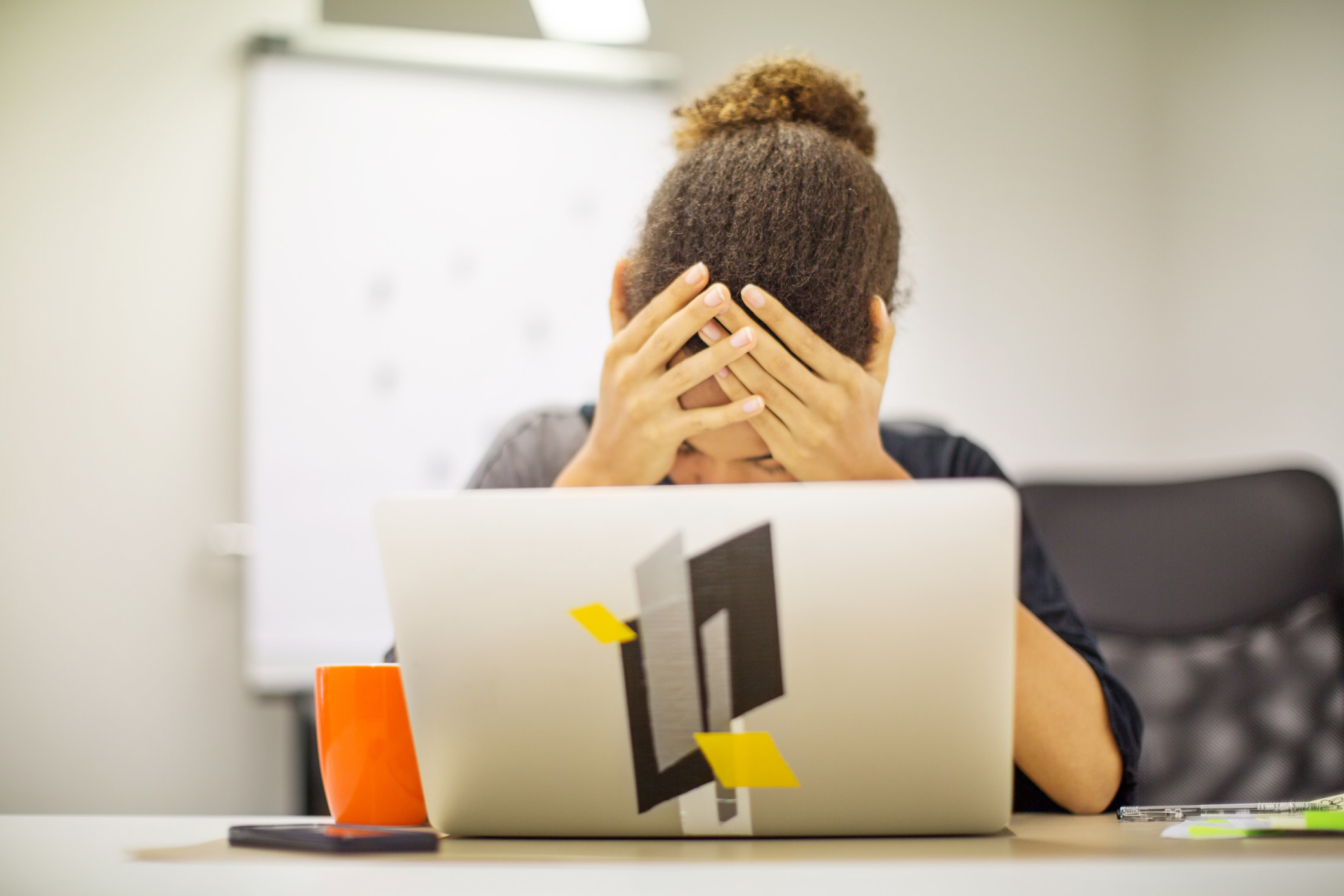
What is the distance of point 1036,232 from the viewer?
7.11 ft

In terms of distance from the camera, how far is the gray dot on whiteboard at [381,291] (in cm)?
189

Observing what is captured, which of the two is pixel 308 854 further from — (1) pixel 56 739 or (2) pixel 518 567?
(1) pixel 56 739

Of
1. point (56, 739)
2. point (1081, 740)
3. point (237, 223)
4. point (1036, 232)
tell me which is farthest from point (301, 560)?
point (1036, 232)

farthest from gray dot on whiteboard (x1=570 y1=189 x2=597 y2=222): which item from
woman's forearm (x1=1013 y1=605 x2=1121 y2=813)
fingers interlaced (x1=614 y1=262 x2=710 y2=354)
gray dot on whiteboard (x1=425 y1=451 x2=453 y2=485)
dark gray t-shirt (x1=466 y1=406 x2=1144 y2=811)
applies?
woman's forearm (x1=1013 y1=605 x2=1121 y2=813)

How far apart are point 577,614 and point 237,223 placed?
1705mm

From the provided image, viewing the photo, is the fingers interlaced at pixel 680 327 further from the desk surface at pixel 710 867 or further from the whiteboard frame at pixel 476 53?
the whiteboard frame at pixel 476 53

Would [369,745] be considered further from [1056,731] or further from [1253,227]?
[1253,227]

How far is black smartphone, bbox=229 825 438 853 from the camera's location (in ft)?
1.39

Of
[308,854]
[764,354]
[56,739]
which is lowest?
[56,739]

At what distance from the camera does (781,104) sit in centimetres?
91

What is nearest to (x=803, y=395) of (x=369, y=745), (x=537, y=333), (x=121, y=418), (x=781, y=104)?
(x=781, y=104)

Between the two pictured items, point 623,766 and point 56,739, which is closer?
point 623,766

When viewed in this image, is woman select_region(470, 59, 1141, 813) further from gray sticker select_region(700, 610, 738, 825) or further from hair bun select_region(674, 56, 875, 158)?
gray sticker select_region(700, 610, 738, 825)

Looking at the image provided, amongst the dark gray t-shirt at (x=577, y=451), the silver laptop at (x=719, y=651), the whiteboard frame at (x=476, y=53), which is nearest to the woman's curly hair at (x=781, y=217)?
the dark gray t-shirt at (x=577, y=451)
